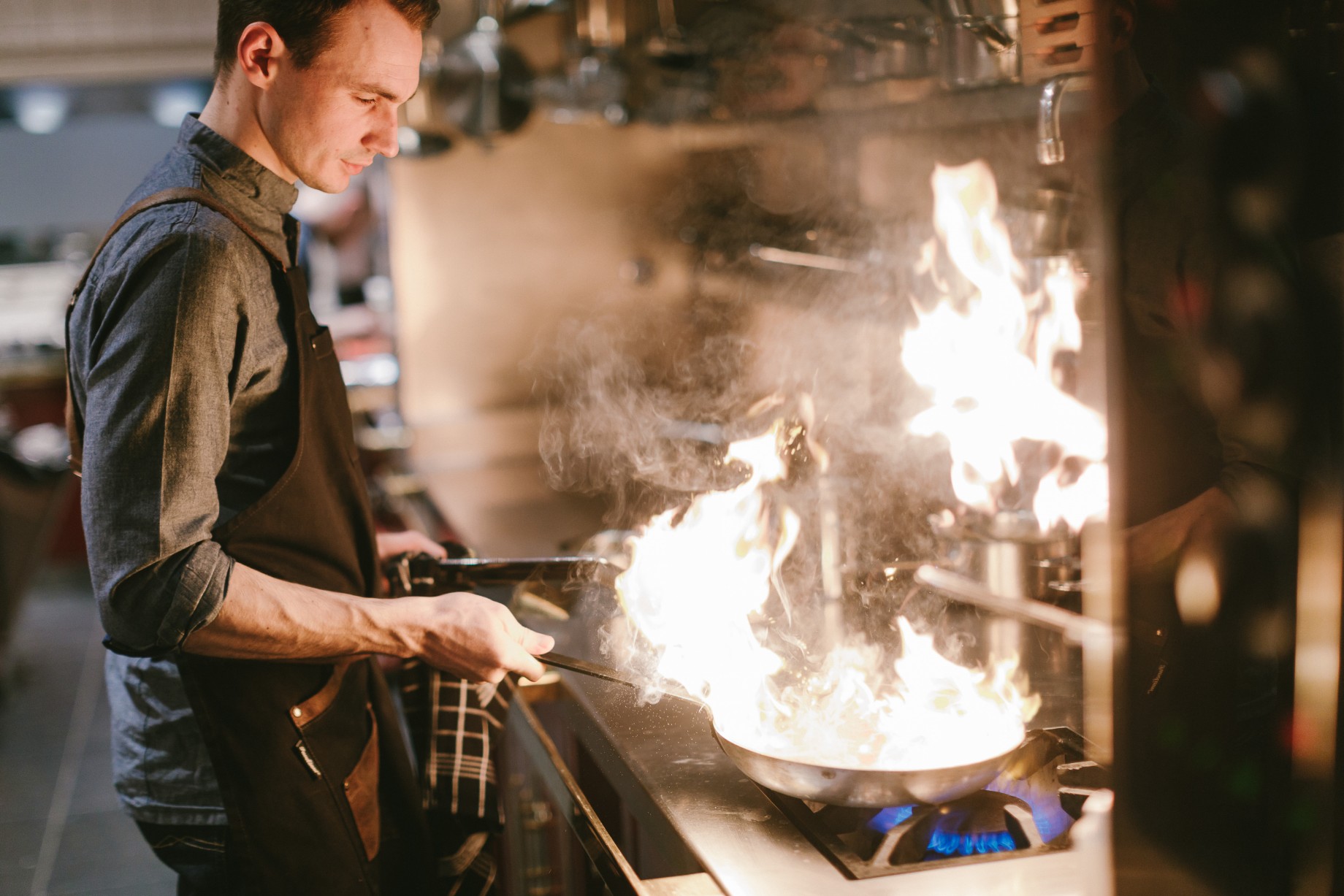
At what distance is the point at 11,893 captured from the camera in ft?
10.5

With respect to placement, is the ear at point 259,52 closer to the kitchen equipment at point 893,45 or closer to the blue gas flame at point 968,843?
the kitchen equipment at point 893,45

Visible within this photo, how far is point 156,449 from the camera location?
1.20 meters

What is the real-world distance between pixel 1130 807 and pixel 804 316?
262 cm

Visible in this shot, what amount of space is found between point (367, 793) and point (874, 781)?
0.83 meters

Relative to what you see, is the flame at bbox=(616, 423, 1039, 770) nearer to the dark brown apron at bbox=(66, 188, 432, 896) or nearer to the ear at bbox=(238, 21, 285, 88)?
the dark brown apron at bbox=(66, 188, 432, 896)

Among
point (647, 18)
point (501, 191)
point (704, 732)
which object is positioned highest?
point (647, 18)

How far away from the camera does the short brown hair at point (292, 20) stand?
4.33ft

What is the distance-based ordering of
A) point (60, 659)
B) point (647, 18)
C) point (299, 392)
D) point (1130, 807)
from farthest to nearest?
point (60, 659)
point (647, 18)
point (299, 392)
point (1130, 807)

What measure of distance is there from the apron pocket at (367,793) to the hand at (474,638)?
31 cm

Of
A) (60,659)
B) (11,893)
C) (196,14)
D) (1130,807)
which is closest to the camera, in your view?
(1130,807)

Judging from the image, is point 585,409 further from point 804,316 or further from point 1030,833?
point 1030,833

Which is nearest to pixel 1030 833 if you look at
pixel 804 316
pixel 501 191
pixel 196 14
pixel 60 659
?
pixel 804 316

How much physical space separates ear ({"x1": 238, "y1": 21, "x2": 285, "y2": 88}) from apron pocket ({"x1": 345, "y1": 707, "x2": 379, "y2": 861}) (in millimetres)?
921

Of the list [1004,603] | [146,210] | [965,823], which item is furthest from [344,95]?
[1004,603]
